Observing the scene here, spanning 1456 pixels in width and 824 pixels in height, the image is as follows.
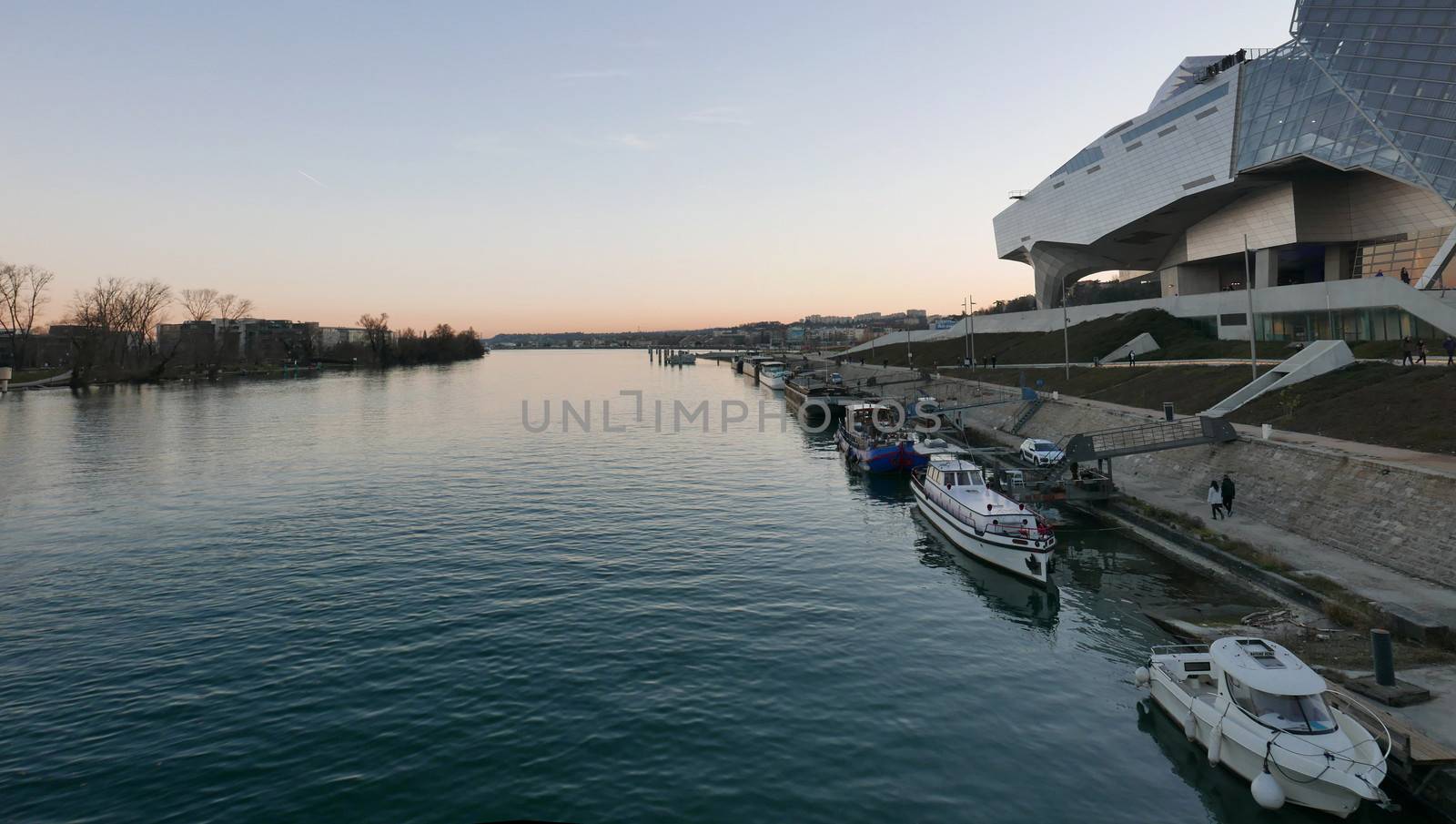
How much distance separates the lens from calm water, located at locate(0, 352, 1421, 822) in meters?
14.1

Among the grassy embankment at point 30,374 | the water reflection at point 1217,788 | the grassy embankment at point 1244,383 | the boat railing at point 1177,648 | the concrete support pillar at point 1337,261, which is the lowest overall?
the water reflection at point 1217,788

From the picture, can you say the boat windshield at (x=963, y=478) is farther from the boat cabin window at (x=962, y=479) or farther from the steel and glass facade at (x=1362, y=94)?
the steel and glass facade at (x=1362, y=94)

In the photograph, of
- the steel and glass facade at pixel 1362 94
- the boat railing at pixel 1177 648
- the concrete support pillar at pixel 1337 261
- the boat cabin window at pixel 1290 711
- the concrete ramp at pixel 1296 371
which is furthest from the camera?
the concrete support pillar at pixel 1337 261

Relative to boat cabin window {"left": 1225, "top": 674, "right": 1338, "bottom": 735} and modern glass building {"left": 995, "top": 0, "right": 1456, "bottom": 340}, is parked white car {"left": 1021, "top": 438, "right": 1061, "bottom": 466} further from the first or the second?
boat cabin window {"left": 1225, "top": 674, "right": 1338, "bottom": 735}

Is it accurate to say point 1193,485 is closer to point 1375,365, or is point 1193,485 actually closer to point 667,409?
point 1375,365

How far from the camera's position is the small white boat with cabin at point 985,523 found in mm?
26703

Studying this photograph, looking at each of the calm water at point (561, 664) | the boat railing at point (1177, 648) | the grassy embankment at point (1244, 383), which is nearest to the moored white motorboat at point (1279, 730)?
the calm water at point (561, 664)

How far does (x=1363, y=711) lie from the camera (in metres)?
14.0

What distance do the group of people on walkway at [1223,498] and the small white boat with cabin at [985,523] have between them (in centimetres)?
660

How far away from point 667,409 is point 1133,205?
6175 cm

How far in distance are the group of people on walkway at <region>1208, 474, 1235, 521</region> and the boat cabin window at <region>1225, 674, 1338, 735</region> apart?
17.2 meters

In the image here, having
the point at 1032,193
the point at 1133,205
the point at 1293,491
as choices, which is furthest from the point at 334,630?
the point at 1032,193

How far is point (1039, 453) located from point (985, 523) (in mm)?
16484

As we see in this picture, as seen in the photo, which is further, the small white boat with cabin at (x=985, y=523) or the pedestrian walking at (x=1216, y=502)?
the pedestrian walking at (x=1216, y=502)
